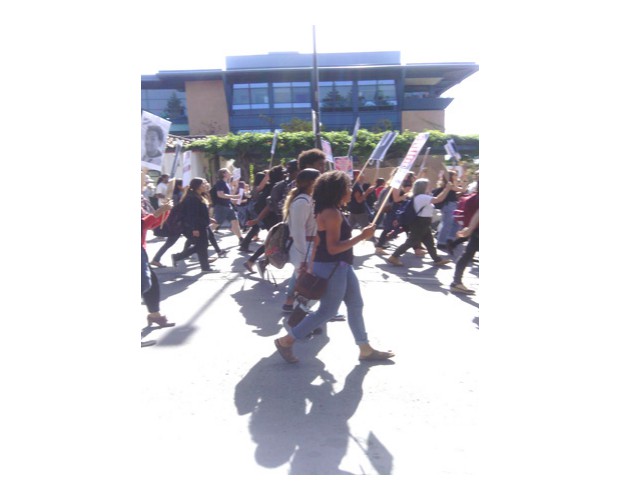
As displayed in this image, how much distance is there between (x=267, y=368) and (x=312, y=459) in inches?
47.7

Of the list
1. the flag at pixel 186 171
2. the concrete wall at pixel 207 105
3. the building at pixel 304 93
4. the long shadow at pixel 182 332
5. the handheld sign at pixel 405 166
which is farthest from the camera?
the concrete wall at pixel 207 105

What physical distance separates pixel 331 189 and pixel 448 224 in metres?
4.55

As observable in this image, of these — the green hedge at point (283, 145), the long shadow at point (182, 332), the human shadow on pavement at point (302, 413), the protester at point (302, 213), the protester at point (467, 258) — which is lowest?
the human shadow on pavement at point (302, 413)

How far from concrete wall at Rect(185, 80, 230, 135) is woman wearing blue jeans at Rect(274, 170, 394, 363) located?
3041cm

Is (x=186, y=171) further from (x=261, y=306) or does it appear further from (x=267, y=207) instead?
(x=261, y=306)

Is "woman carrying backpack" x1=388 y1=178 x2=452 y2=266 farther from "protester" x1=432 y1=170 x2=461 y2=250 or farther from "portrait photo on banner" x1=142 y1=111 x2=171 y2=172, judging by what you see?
"portrait photo on banner" x1=142 y1=111 x2=171 y2=172

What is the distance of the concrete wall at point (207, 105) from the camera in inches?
1264

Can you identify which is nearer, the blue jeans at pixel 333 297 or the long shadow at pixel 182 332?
the blue jeans at pixel 333 297

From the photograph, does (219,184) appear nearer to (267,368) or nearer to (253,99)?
(267,368)

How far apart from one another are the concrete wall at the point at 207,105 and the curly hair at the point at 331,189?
30.4 meters

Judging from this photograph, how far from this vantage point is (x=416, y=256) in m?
8.30

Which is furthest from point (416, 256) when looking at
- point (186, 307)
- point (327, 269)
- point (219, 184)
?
point (327, 269)

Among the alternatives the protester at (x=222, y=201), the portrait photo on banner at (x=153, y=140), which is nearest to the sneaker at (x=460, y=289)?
the portrait photo on banner at (x=153, y=140)

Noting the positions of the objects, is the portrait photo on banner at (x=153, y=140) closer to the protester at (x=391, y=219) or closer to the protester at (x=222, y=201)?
the protester at (x=222, y=201)
